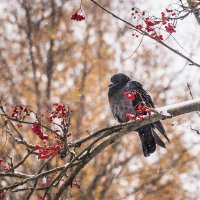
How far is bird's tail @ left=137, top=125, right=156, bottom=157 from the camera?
5258mm

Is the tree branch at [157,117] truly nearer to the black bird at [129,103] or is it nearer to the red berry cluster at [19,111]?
the red berry cluster at [19,111]

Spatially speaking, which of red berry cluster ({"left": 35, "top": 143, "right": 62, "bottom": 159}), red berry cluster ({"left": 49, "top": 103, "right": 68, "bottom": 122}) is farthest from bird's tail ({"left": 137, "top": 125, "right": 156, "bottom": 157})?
red berry cluster ({"left": 49, "top": 103, "right": 68, "bottom": 122})

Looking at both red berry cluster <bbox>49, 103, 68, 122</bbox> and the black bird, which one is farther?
the black bird

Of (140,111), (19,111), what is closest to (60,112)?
(19,111)

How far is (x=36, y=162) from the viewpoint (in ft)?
25.7

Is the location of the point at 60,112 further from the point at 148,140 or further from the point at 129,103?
the point at 129,103

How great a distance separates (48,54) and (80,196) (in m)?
3.44

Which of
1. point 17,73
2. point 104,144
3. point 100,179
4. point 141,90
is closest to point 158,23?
point 104,144

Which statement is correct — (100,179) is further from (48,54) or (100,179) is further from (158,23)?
(158,23)

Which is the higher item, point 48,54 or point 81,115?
point 48,54

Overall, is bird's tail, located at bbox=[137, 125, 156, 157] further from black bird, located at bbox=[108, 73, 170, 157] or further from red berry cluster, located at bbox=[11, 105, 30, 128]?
red berry cluster, located at bbox=[11, 105, 30, 128]

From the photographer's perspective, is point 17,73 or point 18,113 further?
point 17,73

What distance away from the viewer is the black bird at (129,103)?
5.35m

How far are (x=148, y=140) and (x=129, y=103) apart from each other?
2.46 ft
